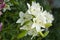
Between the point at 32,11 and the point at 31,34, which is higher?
the point at 32,11

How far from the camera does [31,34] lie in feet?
3.21

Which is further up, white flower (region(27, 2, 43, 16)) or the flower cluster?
white flower (region(27, 2, 43, 16))

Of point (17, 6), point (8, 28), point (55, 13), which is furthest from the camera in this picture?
point (55, 13)

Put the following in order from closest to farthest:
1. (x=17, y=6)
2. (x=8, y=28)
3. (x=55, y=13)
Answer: (x=8, y=28) → (x=17, y=6) → (x=55, y=13)

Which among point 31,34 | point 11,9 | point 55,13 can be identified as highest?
point 11,9

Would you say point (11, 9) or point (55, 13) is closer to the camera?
point (11, 9)

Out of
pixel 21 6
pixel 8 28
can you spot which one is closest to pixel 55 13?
pixel 21 6

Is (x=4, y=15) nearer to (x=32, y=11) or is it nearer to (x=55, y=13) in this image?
(x=32, y=11)

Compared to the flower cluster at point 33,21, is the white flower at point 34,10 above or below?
above

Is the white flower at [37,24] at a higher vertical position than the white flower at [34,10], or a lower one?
lower

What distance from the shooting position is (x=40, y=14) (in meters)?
0.96

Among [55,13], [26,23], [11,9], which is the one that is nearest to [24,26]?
[26,23]

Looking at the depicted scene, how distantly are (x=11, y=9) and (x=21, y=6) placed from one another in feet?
0.17

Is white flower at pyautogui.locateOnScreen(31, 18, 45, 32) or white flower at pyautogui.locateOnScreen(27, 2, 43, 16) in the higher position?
white flower at pyautogui.locateOnScreen(27, 2, 43, 16)
